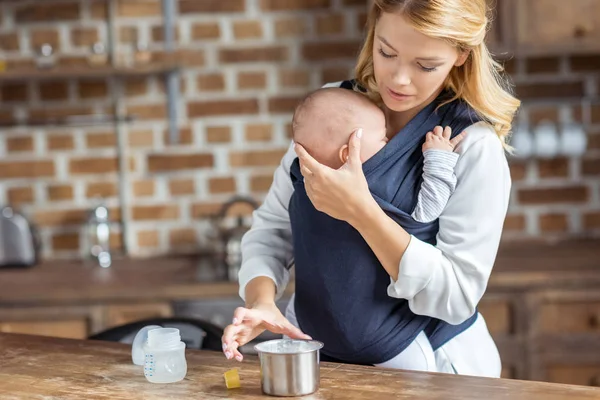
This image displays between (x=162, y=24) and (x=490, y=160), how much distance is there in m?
2.09

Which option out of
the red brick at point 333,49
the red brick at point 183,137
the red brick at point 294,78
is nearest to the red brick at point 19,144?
the red brick at point 183,137

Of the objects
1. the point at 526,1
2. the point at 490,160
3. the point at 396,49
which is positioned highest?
the point at 526,1

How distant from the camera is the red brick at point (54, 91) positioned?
11.5ft

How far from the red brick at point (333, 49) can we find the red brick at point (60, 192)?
1064 mm

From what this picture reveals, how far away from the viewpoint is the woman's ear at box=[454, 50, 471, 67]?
169cm

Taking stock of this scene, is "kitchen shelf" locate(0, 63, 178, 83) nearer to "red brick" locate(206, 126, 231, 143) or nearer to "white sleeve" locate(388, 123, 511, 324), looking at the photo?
"red brick" locate(206, 126, 231, 143)

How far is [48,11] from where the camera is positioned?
3.48 metres

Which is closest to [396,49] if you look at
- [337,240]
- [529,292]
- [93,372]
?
[337,240]

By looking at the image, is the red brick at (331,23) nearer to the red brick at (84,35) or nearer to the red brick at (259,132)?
the red brick at (259,132)

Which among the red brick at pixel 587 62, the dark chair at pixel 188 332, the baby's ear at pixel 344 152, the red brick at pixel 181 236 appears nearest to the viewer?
the baby's ear at pixel 344 152

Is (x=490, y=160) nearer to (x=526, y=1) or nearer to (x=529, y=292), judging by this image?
(x=529, y=292)

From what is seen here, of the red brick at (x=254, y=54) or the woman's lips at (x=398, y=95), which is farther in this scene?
the red brick at (x=254, y=54)

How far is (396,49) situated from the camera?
1.64 meters

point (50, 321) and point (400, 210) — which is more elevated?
point (400, 210)
